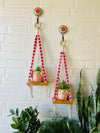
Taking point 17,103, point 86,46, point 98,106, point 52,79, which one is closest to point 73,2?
point 86,46

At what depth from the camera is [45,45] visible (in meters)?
1.24

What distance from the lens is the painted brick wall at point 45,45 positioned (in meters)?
1.23

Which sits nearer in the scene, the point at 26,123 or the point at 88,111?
the point at 26,123

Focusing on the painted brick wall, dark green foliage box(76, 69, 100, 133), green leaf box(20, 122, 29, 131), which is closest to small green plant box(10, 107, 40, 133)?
green leaf box(20, 122, 29, 131)

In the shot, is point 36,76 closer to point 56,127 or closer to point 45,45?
point 45,45

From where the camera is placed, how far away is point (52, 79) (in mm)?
1245

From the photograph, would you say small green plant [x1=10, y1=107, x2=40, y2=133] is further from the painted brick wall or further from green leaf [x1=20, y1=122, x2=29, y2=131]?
the painted brick wall

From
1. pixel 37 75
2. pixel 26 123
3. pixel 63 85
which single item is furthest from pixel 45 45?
pixel 26 123

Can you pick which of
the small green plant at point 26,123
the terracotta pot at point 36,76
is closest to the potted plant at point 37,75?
the terracotta pot at point 36,76

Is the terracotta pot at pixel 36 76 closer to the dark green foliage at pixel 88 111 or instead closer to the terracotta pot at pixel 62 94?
the terracotta pot at pixel 62 94

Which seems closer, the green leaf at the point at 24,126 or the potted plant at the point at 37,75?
the green leaf at the point at 24,126

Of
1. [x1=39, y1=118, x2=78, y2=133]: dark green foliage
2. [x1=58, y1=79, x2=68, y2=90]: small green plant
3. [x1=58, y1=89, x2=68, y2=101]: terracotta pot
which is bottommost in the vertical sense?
[x1=39, y1=118, x2=78, y2=133]: dark green foliage

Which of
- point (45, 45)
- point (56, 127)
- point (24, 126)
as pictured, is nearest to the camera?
point (24, 126)

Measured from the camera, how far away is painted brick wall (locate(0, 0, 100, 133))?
4.02 ft
